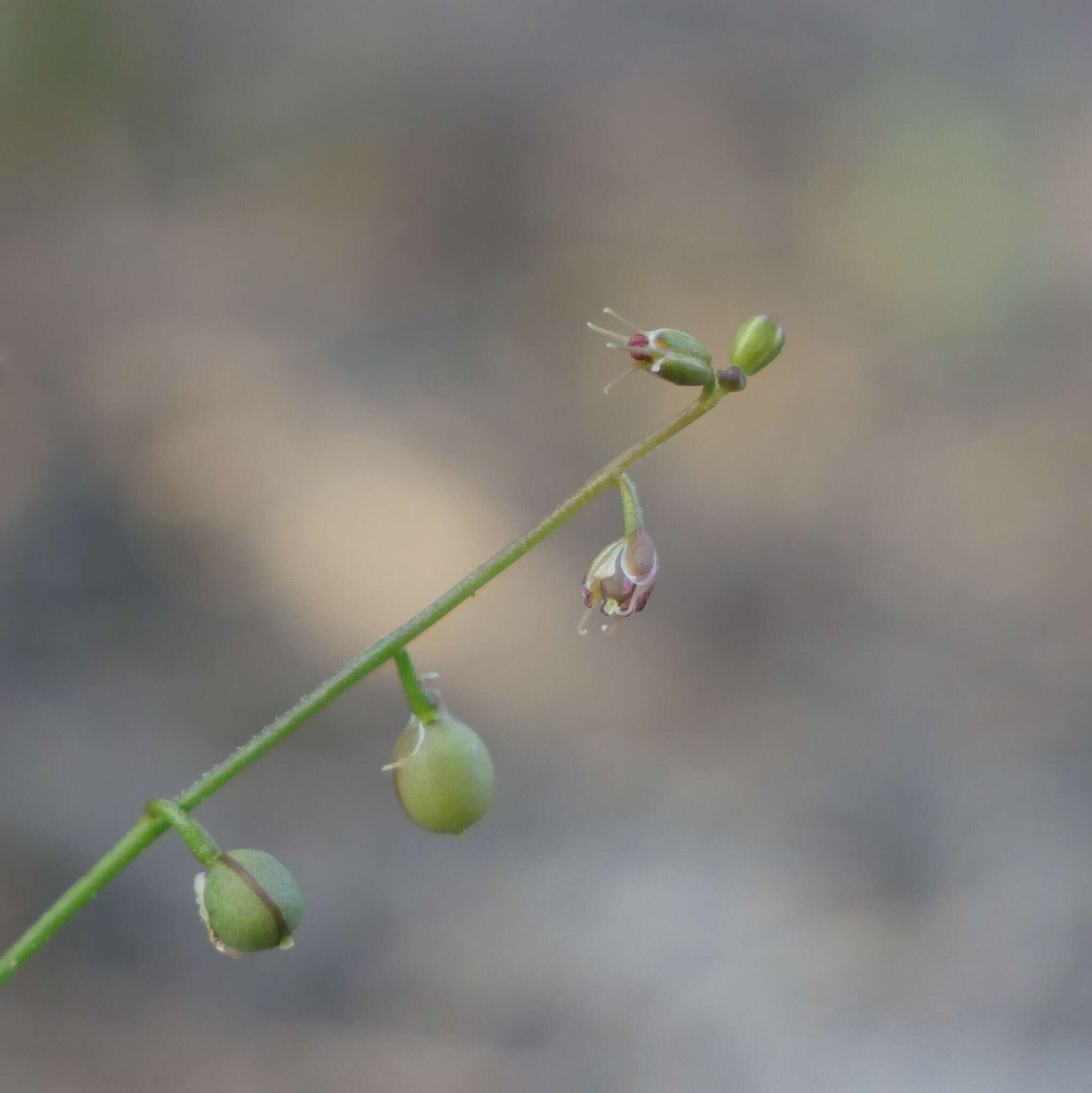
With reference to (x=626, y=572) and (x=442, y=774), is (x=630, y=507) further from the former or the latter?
(x=442, y=774)

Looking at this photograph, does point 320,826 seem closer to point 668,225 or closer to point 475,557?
point 475,557

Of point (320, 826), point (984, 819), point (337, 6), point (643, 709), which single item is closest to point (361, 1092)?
point (320, 826)

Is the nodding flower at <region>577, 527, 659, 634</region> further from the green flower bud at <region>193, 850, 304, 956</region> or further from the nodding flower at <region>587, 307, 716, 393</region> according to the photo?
the green flower bud at <region>193, 850, 304, 956</region>

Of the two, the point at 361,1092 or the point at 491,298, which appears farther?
the point at 491,298

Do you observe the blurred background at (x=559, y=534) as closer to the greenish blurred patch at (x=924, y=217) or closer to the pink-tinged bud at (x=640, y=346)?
the greenish blurred patch at (x=924, y=217)

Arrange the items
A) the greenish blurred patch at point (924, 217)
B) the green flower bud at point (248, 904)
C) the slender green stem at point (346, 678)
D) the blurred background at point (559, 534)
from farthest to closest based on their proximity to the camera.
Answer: the greenish blurred patch at point (924, 217) → the blurred background at point (559, 534) → the green flower bud at point (248, 904) → the slender green stem at point (346, 678)

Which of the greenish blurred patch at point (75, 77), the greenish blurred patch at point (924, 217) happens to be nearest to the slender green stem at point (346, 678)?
the greenish blurred patch at point (75, 77)
